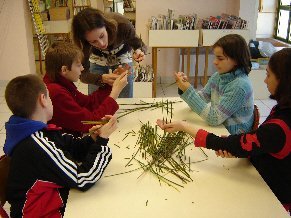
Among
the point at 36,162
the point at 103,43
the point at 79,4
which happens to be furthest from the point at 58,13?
the point at 36,162

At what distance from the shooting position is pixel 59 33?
642 centimetres

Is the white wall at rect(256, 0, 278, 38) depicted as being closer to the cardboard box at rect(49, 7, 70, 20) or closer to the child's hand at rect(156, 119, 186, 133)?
the cardboard box at rect(49, 7, 70, 20)

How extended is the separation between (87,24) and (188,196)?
4.32 feet

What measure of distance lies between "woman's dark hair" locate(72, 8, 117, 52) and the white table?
3.20 feet

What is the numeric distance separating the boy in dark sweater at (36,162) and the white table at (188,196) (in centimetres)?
7

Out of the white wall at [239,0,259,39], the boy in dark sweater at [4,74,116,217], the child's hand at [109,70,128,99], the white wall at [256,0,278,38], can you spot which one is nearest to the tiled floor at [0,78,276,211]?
the white wall at [239,0,259,39]

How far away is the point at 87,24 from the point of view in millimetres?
2113

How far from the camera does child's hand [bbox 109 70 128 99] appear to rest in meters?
2.00

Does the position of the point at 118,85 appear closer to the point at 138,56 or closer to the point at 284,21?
the point at 138,56

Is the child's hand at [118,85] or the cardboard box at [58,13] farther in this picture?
the cardboard box at [58,13]

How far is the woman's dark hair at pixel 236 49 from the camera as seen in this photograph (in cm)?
196

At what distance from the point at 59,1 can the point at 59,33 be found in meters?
1.16

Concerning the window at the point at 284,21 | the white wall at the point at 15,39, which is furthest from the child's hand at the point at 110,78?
the window at the point at 284,21

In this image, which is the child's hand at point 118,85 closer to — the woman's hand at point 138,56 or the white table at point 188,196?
the woman's hand at point 138,56
